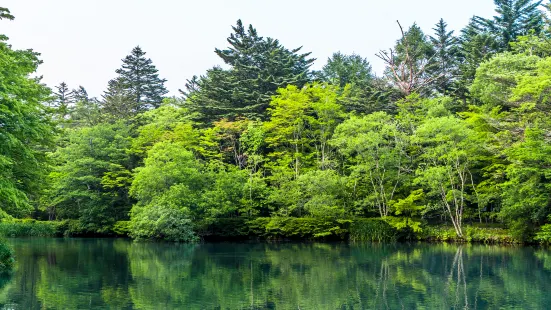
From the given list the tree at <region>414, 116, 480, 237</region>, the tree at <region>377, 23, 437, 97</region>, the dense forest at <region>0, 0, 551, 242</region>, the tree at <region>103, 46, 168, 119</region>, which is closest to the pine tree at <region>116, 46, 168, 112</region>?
the tree at <region>103, 46, 168, 119</region>

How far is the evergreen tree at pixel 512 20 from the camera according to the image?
4041cm

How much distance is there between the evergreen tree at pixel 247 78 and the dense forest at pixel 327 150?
0.46 ft

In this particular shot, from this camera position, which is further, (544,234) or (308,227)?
(308,227)

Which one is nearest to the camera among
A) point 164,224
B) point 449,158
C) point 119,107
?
point 449,158

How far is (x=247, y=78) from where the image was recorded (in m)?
42.4

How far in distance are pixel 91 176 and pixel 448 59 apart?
30.8m

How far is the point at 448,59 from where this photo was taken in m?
44.8

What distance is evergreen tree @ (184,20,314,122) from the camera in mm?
40781

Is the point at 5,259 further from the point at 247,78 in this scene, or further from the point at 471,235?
the point at 247,78

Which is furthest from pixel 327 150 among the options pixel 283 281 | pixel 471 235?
pixel 283 281

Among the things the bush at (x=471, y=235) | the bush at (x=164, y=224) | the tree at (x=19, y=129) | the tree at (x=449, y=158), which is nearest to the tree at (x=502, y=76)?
the tree at (x=449, y=158)

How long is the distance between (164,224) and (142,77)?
2817cm

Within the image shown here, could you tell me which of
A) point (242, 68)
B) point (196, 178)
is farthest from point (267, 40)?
point (196, 178)

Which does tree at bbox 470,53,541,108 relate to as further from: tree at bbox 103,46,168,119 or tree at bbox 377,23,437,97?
tree at bbox 103,46,168,119
